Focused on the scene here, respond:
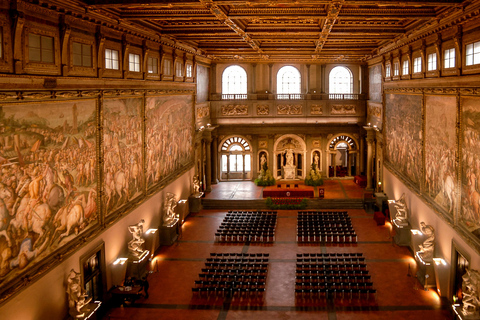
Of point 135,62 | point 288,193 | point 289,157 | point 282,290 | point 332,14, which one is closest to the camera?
point 332,14

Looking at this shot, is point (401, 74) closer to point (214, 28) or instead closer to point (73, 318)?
point (214, 28)

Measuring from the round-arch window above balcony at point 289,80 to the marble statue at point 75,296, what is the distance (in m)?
24.8

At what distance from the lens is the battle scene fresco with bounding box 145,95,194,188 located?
61.8 feet

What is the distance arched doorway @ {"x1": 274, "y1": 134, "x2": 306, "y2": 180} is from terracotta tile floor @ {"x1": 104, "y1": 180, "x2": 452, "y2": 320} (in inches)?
456

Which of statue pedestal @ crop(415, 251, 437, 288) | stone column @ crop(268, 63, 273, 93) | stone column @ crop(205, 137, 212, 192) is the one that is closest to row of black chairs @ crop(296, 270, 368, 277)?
statue pedestal @ crop(415, 251, 437, 288)

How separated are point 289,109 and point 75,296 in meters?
23.6

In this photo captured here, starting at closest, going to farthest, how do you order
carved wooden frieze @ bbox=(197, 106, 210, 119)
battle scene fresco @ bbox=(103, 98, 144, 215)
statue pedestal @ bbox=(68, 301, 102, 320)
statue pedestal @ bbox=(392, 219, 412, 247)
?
statue pedestal @ bbox=(68, 301, 102, 320) → battle scene fresco @ bbox=(103, 98, 144, 215) → statue pedestal @ bbox=(392, 219, 412, 247) → carved wooden frieze @ bbox=(197, 106, 210, 119)

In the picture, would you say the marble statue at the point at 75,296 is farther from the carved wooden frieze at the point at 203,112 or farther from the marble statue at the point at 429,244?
the carved wooden frieze at the point at 203,112

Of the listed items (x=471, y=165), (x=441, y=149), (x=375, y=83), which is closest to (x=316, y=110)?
(x=375, y=83)

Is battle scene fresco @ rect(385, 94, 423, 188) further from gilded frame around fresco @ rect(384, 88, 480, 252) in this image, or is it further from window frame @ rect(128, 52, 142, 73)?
window frame @ rect(128, 52, 142, 73)

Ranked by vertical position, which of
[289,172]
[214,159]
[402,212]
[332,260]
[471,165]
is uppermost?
[471,165]

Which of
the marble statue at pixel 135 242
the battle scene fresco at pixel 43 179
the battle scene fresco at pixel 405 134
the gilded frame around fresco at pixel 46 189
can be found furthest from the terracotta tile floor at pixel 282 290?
the battle scene fresco at pixel 43 179

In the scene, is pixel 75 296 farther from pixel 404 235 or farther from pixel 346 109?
pixel 346 109

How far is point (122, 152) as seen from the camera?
15.9m
